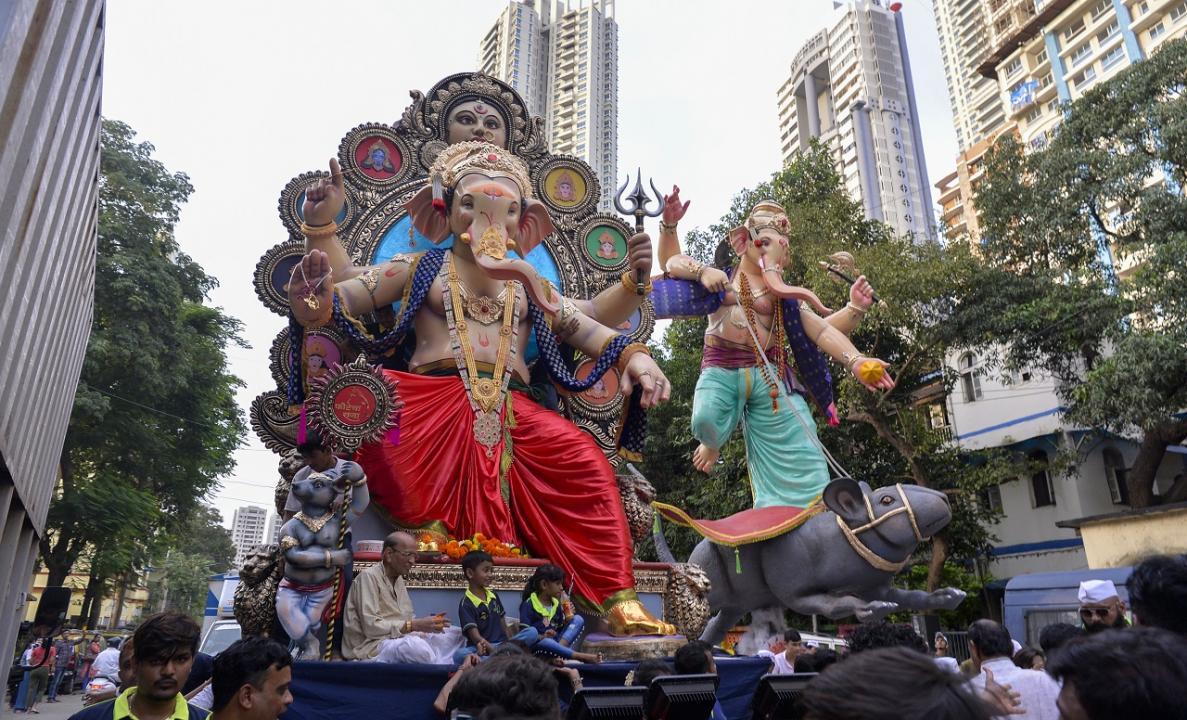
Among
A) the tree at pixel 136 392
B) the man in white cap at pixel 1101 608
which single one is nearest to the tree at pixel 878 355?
the tree at pixel 136 392

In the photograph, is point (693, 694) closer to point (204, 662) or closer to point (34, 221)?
point (204, 662)

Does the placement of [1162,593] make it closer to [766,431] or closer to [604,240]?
[766,431]

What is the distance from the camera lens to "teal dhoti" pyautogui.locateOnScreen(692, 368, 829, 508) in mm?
7203

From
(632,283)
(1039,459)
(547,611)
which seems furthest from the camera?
(1039,459)

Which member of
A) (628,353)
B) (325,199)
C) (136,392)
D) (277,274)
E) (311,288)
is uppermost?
(136,392)

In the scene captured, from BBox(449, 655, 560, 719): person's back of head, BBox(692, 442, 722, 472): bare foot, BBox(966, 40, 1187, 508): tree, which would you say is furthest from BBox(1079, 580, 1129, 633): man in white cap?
BBox(966, 40, 1187, 508): tree

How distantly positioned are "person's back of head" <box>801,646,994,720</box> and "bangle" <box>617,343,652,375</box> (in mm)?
4904

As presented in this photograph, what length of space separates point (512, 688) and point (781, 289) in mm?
5925

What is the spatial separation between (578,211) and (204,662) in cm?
492

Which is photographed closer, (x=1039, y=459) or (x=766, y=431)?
(x=766, y=431)

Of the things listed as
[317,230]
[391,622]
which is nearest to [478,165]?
[317,230]

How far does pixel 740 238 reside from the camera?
7.72m

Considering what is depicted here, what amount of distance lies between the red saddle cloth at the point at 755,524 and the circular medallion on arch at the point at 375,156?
3.46 metres

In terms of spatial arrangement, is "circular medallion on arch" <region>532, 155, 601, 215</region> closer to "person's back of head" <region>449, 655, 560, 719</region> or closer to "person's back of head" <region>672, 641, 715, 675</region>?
"person's back of head" <region>672, 641, 715, 675</region>
